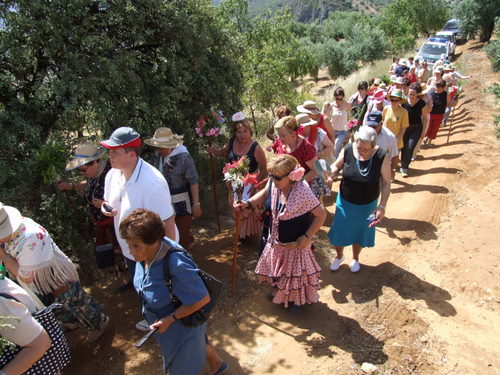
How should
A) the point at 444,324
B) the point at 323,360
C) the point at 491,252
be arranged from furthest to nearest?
the point at 491,252, the point at 444,324, the point at 323,360

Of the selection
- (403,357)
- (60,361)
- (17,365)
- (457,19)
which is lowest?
(403,357)

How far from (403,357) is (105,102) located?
14.5 ft

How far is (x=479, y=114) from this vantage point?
11.7 meters

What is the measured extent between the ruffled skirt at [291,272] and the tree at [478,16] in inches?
1104

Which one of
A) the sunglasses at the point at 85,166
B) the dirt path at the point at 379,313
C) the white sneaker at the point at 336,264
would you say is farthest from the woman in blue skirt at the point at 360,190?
the sunglasses at the point at 85,166

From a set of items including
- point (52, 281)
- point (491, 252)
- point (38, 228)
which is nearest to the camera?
point (38, 228)

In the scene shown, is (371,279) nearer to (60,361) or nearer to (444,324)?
(444,324)

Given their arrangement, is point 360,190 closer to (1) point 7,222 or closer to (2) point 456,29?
(1) point 7,222

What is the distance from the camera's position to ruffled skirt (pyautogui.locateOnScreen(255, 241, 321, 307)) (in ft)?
12.2

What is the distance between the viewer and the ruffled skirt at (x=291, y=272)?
3.73m

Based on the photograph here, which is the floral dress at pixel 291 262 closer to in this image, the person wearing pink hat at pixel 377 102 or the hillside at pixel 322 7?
the person wearing pink hat at pixel 377 102

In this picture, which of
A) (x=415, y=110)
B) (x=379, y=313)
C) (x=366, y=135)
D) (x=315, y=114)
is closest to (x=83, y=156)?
(x=366, y=135)

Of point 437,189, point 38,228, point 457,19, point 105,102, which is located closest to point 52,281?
point 38,228

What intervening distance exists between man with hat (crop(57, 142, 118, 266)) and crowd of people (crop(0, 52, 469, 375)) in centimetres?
1
